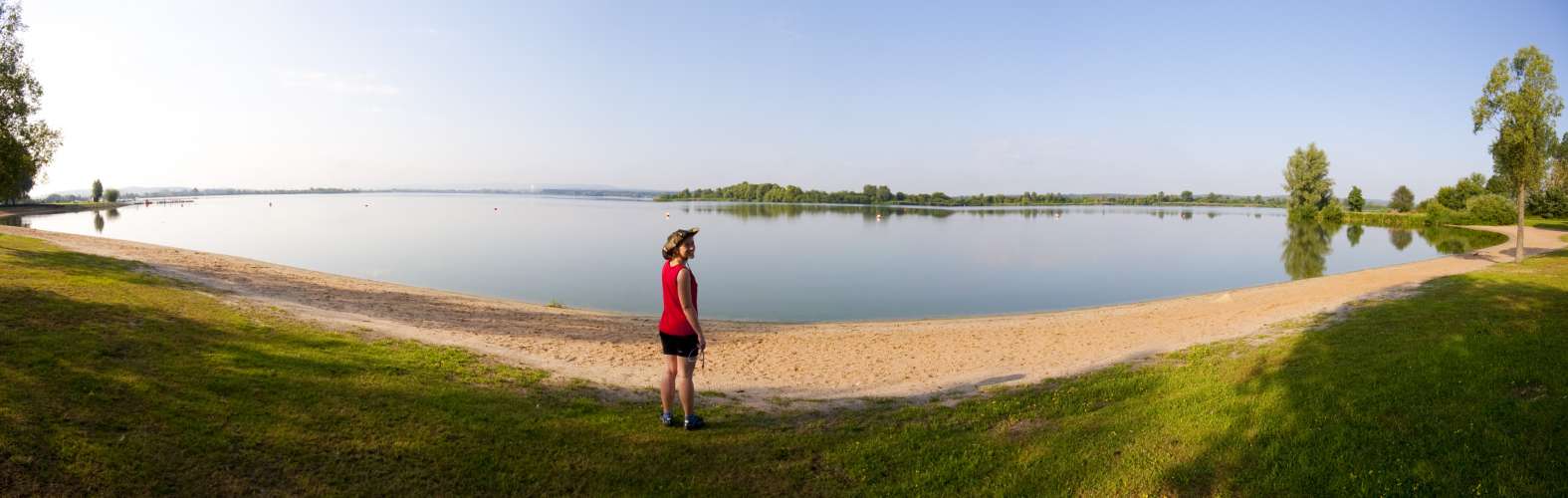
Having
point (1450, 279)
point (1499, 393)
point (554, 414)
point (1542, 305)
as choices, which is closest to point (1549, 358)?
point (1499, 393)

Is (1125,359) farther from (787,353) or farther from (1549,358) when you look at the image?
(787,353)

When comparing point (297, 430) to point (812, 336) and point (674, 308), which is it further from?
point (812, 336)

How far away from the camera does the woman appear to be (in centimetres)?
683

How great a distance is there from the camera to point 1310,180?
326ft

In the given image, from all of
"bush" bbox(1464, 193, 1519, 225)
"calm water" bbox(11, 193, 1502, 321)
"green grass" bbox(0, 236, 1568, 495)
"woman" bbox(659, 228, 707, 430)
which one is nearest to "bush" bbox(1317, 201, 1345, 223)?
"bush" bbox(1464, 193, 1519, 225)

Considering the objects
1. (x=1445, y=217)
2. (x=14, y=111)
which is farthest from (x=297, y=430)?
(x=1445, y=217)

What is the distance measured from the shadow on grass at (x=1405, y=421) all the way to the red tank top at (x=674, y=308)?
15.4 ft

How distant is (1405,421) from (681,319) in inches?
267

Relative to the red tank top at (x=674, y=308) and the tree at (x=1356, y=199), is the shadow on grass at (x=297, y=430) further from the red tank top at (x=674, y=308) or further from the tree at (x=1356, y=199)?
the tree at (x=1356, y=199)

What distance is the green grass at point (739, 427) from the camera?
→ 4.92 metres

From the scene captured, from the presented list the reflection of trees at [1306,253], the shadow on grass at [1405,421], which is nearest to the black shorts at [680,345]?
the shadow on grass at [1405,421]

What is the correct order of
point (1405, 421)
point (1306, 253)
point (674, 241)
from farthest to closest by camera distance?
point (1306, 253), point (674, 241), point (1405, 421)

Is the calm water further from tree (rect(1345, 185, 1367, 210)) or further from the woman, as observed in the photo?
tree (rect(1345, 185, 1367, 210))

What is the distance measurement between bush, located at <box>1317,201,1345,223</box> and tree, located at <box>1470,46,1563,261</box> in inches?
3358
